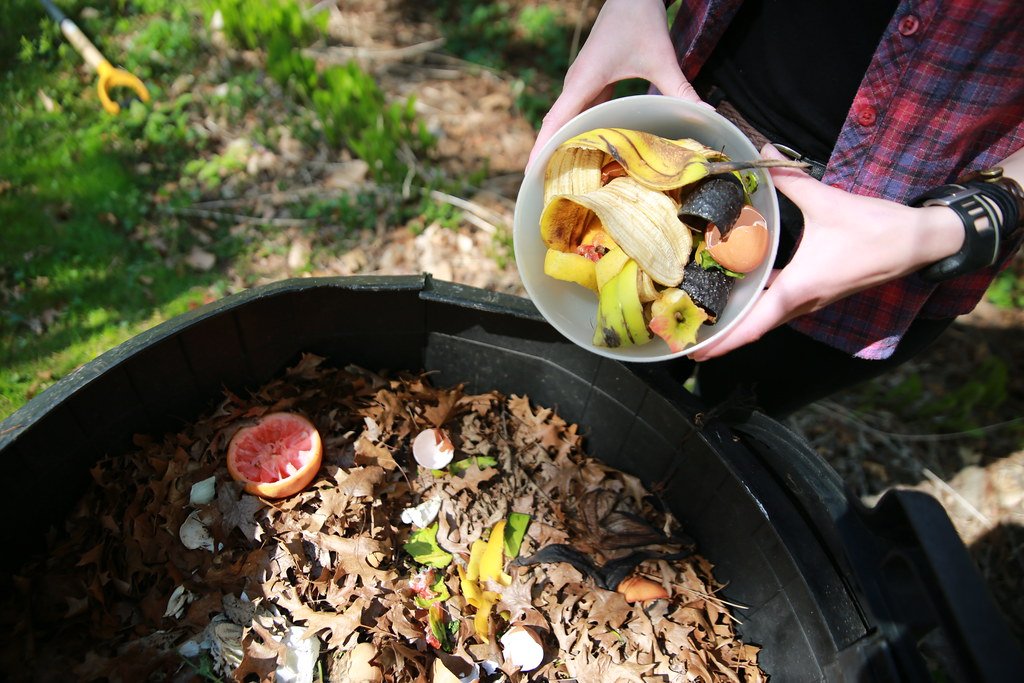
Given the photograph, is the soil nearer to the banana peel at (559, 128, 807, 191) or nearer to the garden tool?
the garden tool

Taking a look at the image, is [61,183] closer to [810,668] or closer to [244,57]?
[244,57]

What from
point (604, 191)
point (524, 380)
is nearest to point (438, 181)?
point (524, 380)

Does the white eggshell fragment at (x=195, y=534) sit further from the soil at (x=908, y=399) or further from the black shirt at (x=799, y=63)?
the black shirt at (x=799, y=63)

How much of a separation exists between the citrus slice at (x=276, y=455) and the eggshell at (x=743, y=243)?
123cm

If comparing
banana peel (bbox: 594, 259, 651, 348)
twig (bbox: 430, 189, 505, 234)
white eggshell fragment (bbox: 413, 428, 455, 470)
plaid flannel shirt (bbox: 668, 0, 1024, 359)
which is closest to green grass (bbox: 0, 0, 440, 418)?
twig (bbox: 430, 189, 505, 234)

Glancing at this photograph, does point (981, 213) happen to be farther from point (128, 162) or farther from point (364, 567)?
point (128, 162)

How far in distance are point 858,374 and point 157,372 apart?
1866mm

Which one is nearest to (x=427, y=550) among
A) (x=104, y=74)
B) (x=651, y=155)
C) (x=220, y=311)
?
(x=220, y=311)

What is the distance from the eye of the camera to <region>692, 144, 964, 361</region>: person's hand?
3.66 ft

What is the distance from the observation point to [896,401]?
2.77 m

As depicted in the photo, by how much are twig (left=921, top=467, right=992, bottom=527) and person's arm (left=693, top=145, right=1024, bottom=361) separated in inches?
73.5

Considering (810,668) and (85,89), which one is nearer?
(810,668)

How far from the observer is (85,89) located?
10.6 feet

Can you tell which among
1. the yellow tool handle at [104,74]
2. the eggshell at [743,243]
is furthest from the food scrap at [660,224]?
the yellow tool handle at [104,74]
